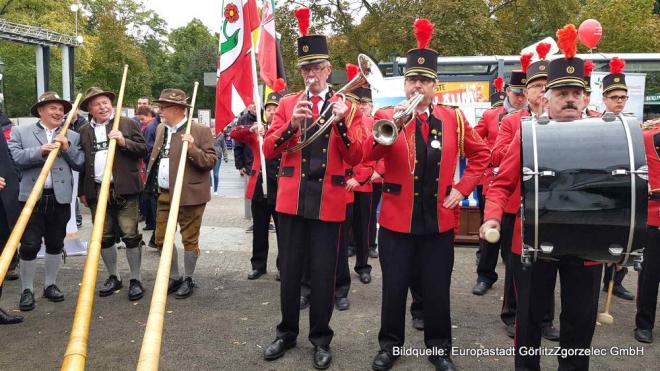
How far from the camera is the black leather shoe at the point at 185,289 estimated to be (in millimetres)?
5711

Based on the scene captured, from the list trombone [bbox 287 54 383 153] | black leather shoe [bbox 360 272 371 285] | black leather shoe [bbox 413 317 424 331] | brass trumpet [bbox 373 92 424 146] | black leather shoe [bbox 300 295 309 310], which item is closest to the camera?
brass trumpet [bbox 373 92 424 146]

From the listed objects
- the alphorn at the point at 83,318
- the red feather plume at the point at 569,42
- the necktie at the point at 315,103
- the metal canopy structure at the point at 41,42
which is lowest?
the alphorn at the point at 83,318

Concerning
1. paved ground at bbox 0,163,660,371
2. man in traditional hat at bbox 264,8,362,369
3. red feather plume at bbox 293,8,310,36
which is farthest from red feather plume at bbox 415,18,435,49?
paved ground at bbox 0,163,660,371

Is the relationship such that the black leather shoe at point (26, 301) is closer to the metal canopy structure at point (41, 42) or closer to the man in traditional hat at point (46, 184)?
the man in traditional hat at point (46, 184)

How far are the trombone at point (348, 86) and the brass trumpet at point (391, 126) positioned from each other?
1.27 feet

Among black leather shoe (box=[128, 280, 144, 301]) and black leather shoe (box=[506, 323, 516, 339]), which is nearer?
black leather shoe (box=[506, 323, 516, 339])

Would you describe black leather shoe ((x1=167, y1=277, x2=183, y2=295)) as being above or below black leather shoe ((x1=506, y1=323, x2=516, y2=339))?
above

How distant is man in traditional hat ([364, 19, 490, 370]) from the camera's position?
3877mm

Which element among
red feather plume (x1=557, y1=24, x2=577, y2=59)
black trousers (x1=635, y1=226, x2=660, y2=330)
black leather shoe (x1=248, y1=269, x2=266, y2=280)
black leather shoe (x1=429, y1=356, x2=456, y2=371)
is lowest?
black leather shoe (x1=429, y1=356, x2=456, y2=371)

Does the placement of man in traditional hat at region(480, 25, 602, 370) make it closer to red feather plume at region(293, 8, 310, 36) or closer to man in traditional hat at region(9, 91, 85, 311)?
red feather plume at region(293, 8, 310, 36)

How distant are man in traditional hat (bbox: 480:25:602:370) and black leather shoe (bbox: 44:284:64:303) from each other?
14.8 ft

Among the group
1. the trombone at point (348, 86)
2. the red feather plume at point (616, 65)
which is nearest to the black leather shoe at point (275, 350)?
the trombone at point (348, 86)

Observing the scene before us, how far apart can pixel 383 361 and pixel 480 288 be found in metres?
2.36

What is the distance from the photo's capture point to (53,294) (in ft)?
18.3
